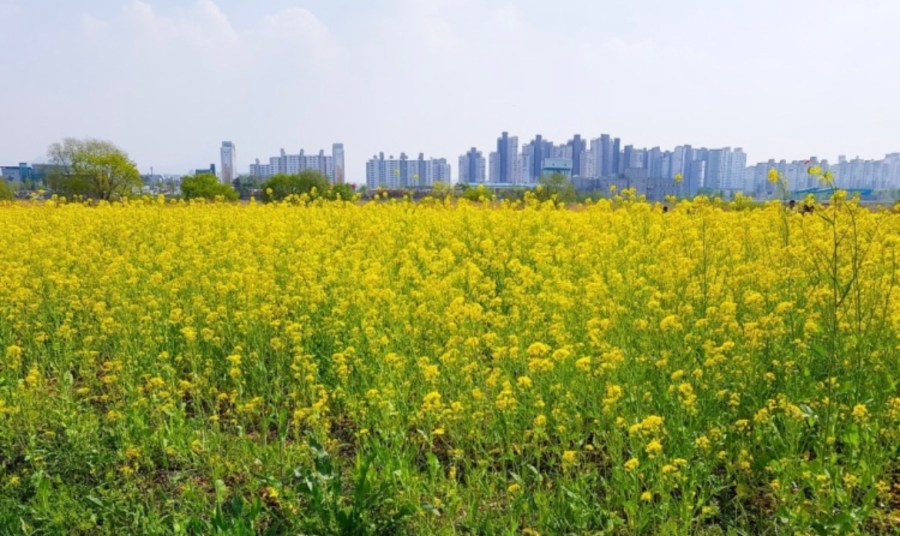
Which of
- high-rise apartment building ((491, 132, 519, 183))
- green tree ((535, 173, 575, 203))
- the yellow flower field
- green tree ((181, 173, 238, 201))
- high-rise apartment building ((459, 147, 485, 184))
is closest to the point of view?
the yellow flower field

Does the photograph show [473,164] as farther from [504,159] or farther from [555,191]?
[555,191]

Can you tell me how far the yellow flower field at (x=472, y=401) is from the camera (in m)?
2.77

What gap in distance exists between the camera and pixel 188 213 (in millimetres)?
10383

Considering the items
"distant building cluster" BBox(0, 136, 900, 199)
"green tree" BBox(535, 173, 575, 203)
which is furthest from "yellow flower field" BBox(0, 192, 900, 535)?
"distant building cluster" BBox(0, 136, 900, 199)

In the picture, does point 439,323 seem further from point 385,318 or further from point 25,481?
point 25,481

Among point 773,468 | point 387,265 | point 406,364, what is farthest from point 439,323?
point 773,468

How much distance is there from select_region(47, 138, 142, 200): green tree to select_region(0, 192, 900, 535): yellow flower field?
5047cm

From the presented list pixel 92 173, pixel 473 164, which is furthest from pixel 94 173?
pixel 473 164

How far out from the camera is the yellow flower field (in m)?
2.77

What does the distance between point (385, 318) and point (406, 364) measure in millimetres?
854

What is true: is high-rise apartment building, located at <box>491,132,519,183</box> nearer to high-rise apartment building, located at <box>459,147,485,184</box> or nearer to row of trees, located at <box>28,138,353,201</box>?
high-rise apartment building, located at <box>459,147,485,184</box>

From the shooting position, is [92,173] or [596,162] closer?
[92,173]

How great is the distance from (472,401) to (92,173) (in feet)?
189

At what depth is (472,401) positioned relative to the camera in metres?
3.51
